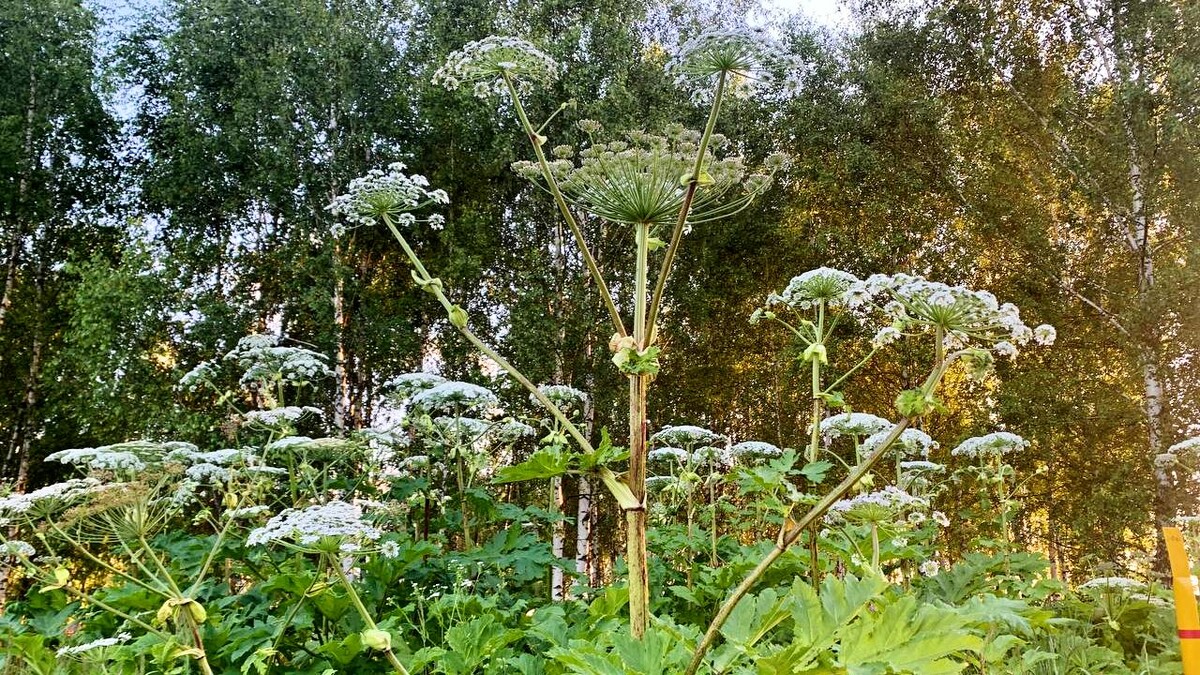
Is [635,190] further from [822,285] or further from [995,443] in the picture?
[995,443]

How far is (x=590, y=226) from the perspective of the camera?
1371cm

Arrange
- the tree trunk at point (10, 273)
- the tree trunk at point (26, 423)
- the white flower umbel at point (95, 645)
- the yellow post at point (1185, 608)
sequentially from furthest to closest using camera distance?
the tree trunk at point (10, 273)
the tree trunk at point (26, 423)
the white flower umbel at point (95, 645)
the yellow post at point (1185, 608)

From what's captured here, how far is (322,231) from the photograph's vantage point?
43.5 ft

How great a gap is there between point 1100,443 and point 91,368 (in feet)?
55.3

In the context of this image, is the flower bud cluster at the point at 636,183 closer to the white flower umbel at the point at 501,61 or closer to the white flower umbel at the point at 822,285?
the white flower umbel at the point at 501,61

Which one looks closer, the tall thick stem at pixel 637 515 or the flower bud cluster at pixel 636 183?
the tall thick stem at pixel 637 515

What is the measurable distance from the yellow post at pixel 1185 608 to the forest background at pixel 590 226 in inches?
398

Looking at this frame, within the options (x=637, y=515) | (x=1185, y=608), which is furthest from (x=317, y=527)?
(x=1185, y=608)

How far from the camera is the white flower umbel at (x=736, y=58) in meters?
1.71

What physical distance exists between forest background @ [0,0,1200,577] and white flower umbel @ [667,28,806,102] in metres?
10.0

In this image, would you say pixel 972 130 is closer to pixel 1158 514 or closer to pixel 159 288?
pixel 1158 514

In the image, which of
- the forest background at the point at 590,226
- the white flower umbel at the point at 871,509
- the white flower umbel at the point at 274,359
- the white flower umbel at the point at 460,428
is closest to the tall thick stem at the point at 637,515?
the white flower umbel at the point at 871,509

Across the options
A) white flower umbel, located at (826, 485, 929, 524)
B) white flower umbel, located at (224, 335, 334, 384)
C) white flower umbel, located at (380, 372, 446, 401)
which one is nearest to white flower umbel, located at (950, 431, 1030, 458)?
Answer: white flower umbel, located at (826, 485, 929, 524)

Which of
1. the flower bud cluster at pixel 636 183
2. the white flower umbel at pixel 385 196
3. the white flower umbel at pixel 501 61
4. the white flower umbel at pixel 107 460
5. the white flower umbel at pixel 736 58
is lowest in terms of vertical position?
the white flower umbel at pixel 107 460
